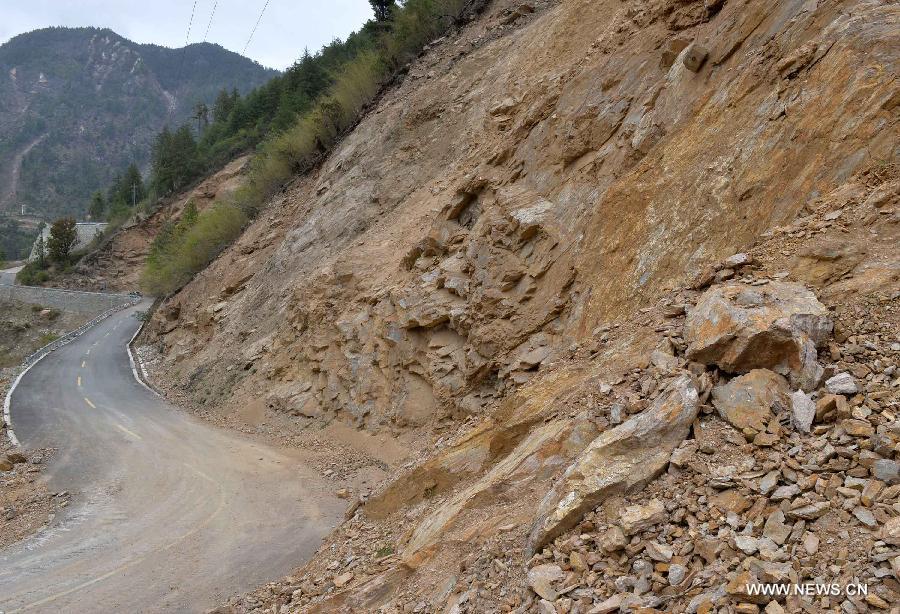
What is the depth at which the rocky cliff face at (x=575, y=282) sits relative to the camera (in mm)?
5148

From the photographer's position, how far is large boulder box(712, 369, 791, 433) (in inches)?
186

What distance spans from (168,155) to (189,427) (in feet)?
149

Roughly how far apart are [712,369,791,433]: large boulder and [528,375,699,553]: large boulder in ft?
0.82

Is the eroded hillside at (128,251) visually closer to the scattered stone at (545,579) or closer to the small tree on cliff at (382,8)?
the small tree on cliff at (382,8)

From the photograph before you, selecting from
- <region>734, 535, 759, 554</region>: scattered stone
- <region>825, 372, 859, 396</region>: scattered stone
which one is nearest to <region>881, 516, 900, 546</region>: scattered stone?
<region>734, 535, 759, 554</region>: scattered stone

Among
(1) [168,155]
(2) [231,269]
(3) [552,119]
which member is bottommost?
(3) [552,119]

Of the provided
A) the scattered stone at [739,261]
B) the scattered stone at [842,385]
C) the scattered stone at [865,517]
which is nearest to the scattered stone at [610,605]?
the scattered stone at [865,517]

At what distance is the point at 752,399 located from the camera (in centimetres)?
488

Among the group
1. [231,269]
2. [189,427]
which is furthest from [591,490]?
[231,269]

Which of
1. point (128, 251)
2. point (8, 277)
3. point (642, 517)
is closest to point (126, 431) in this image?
point (642, 517)

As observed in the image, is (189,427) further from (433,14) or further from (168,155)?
(168,155)

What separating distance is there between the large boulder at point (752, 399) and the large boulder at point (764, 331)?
0.52 feet

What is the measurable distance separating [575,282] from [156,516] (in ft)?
29.8

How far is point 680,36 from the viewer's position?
12.0 metres
